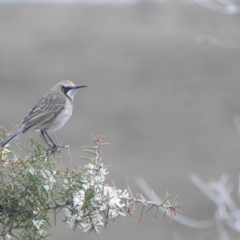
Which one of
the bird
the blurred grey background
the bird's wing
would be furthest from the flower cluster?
the blurred grey background

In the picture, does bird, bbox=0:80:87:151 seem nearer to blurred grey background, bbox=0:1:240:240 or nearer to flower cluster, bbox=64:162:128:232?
flower cluster, bbox=64:162:128:232

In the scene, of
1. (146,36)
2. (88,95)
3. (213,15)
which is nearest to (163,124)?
(88,95)

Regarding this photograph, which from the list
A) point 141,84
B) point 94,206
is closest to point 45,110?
point 94,206

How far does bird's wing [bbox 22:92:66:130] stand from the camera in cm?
674

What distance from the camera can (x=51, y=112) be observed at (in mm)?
7102

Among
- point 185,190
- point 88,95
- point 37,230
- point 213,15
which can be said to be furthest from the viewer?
point 213,15

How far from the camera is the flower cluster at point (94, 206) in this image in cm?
Result: 388

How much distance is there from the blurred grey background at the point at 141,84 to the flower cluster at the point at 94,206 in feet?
40.8

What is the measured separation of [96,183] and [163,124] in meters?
18.0

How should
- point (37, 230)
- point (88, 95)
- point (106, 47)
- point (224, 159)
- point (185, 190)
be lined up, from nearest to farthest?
point (37, 230) → point (185, 190) → point (224, 159) → point (88, 95) → point (106, 47)

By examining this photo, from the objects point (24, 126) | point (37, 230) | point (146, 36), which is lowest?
point (37, 230)

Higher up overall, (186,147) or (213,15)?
(213,15)

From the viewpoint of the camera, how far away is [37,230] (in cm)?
392

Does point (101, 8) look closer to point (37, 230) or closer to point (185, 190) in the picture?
point (185, 190)
